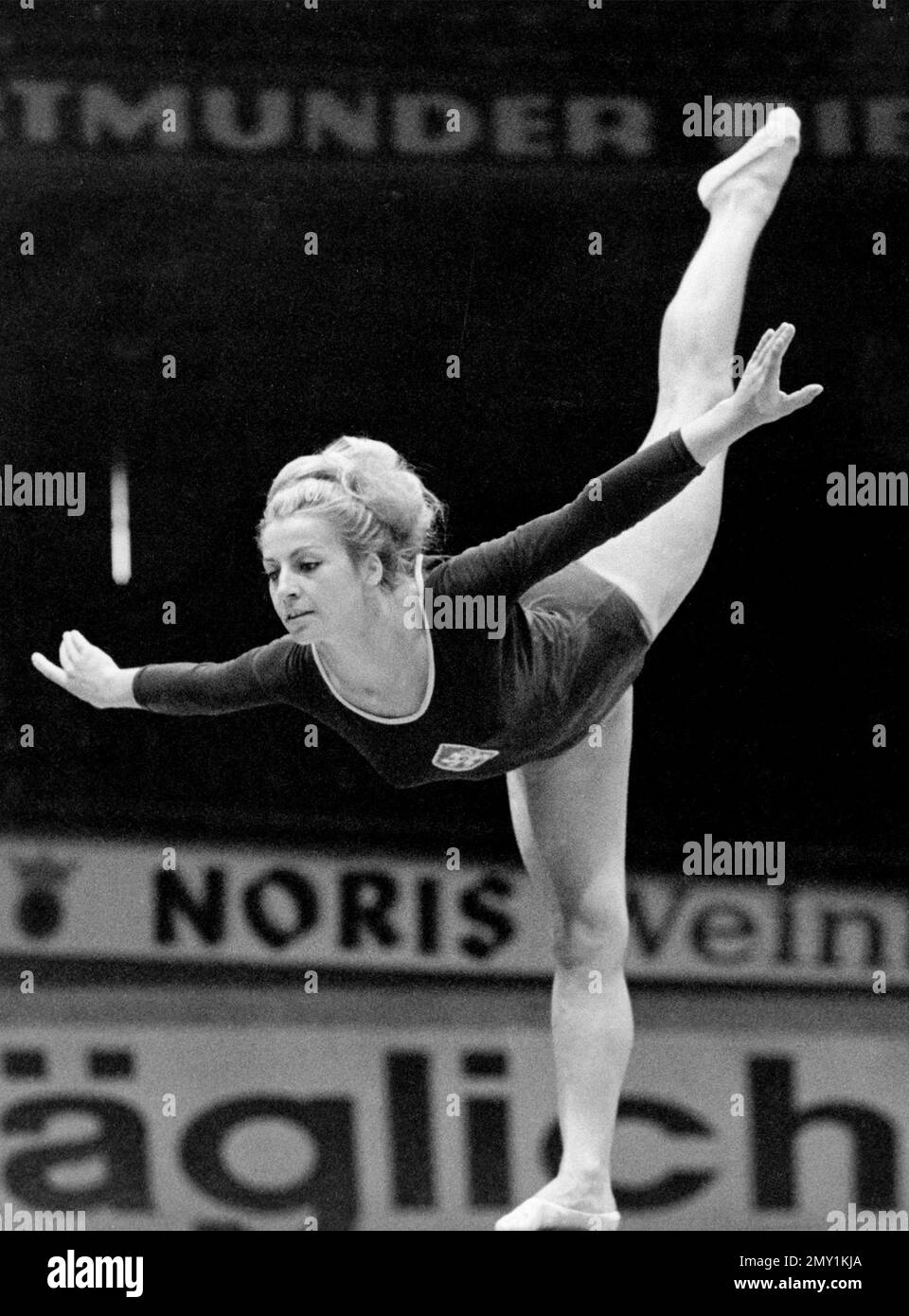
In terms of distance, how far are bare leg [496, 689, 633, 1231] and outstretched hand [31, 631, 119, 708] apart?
37.0 inches

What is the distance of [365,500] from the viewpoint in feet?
11.5

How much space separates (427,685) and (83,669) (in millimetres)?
795

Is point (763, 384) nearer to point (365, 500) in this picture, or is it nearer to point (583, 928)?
point (365, 500)

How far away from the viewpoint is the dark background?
141 inches

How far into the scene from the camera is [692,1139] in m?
3.54

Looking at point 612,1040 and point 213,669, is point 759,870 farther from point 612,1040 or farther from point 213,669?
point 213,669

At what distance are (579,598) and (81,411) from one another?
4.01 feet

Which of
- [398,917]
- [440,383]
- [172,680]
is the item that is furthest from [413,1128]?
[440,383]

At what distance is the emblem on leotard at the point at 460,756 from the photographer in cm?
351

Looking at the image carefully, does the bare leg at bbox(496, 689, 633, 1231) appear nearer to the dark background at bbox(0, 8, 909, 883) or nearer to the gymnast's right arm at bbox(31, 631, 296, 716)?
the dark background at bbox(0, 8, 909, 883)

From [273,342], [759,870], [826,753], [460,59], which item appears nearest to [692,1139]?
[759,870]

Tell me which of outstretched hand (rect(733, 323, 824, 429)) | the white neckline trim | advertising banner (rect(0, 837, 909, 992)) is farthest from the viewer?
advertising banner (rect(0, 837, 909, 992))

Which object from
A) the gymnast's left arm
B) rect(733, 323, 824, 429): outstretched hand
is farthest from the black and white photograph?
rect(733, 323, 824, 429): outstretched hand

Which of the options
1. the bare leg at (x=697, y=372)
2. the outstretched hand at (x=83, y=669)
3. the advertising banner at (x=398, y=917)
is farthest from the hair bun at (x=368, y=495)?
the advertising banner at (x=398, y=917)
